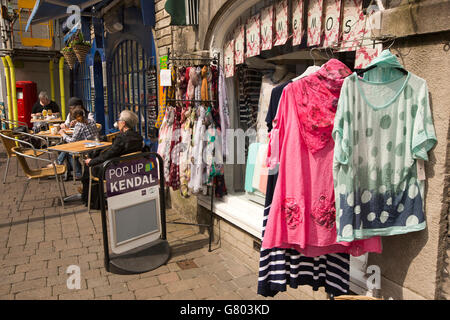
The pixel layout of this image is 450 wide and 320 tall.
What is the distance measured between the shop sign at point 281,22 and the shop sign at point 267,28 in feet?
0.25

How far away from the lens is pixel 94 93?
10.0 m

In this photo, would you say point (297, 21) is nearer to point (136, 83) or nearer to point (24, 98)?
point (136, 83)

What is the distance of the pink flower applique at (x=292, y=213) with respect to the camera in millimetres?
2271

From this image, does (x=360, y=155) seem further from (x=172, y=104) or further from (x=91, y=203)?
(x=91, y=203)

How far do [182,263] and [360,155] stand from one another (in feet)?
7.75

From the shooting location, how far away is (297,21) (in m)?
2.95

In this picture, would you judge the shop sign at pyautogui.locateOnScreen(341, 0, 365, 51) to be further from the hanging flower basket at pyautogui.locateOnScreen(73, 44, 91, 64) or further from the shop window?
the hanging flower basket at pyautogui.locateOnScreen(73, 44, 91, 64)

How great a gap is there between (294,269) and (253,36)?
2.28 meters

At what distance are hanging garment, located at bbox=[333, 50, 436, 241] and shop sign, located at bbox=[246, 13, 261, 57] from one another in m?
1.60

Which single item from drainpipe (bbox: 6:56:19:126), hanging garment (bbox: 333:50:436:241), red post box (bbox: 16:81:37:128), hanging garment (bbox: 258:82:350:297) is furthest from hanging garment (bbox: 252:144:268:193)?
red post box (bbox: 16:81:37:128)

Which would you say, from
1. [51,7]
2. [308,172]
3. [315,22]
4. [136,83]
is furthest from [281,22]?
[51,7]

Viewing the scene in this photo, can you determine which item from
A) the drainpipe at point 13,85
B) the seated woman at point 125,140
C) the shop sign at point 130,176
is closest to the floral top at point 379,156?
the shop sign at point 130,176

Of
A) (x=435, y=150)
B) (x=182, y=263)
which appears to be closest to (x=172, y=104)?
(x=182, y=263)

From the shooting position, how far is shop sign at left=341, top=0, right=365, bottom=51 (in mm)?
2396
